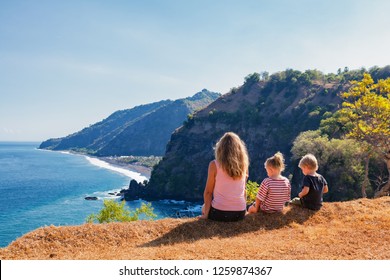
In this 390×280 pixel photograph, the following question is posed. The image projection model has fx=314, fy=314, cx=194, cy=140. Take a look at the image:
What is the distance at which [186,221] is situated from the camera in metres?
10.4

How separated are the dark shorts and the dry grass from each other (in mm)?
157

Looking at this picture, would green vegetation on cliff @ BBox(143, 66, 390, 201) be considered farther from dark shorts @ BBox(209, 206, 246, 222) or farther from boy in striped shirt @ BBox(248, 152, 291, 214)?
dark shorts @ BBox(209, 206, 246, 222)

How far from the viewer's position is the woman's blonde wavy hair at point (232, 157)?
29.6 ft

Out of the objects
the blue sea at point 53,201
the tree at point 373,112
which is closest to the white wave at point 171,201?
the blue sea at point 53,201

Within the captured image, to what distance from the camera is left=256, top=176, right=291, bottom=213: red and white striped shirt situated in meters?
10.4

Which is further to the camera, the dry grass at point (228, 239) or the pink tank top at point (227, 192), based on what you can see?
the pink tank top at point (227, 192)

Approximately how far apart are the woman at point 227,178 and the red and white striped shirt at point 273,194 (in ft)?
3.71

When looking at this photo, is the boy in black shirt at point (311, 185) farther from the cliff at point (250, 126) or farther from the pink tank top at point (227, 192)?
the cliff at point (250, 126)

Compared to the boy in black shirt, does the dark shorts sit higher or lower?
lower

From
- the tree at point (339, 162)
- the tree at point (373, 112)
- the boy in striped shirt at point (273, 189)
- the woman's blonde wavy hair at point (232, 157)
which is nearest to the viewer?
the woman's blonde wavy hair at point (232, 157)

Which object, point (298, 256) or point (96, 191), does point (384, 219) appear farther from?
point (96, 191)

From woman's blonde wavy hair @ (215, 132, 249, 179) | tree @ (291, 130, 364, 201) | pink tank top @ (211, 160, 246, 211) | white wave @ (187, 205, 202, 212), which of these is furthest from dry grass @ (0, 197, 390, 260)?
white wave @ (187, 205, 202, 212)
